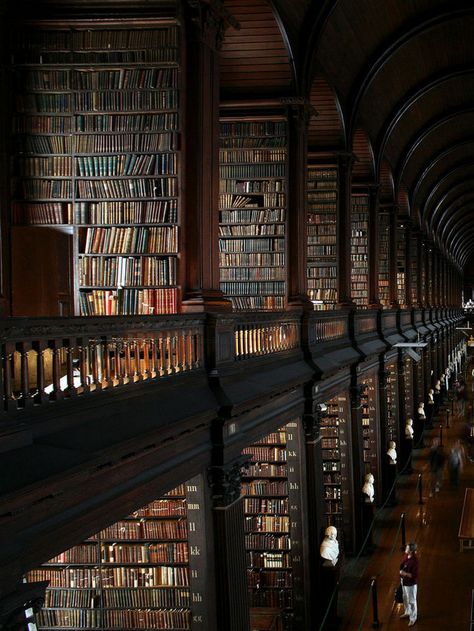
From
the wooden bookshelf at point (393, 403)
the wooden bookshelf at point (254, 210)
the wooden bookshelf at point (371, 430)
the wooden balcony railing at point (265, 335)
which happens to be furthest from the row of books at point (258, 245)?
the wooden bookshelf at point (393, 403)

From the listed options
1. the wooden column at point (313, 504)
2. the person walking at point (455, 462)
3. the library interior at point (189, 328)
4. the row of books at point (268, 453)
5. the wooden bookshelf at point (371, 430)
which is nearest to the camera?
the library interior at point (189, 328)

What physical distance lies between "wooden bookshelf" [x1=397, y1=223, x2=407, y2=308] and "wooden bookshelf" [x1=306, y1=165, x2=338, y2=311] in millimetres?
10139

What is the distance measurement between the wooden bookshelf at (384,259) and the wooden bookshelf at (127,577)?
1317 cm

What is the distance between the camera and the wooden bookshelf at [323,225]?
12.8 metres

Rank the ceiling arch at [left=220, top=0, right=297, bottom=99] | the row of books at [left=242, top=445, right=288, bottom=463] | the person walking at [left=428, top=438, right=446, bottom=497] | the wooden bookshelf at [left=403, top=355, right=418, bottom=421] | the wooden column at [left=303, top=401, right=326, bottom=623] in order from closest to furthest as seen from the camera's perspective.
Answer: the ceiling arch at [left=220, top=0, right=297, bottom=99] → the wooden column at [left=303, top=401, right=326, bottom=623] → the row of books at [left=242, top=445, right=288, bottom=463] → the person walking at [left=428, top=438, right=446, bottom=497] → the wooden bookshelf at [left=403, top=355, right=418, bottom=421]

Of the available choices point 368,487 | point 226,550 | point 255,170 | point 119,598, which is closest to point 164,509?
point 119,598

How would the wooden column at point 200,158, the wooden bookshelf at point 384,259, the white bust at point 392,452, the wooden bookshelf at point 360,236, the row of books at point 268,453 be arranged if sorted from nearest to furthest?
the wooden column at point 200,158 < the row of books at point 268,453 < the white bust at point 392,452 < the wooden bookshelf at point 360,236 < the wooden bookshelf at point 384,259

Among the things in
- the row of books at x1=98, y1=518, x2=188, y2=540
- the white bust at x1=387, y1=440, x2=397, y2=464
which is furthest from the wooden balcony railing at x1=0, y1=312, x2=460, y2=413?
the white bust at x1=387, y1=440, x2=397, y2=464

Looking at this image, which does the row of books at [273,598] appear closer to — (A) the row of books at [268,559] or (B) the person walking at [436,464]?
(A) the row of books at [268,559]

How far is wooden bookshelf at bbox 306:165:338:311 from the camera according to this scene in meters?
12.8

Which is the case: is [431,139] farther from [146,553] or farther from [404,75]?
[146,553]

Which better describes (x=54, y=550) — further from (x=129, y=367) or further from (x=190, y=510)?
(x=190, y=510)

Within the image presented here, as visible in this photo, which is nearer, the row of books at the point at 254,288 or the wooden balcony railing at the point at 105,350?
the wooden balcony railing at the point at 105,350

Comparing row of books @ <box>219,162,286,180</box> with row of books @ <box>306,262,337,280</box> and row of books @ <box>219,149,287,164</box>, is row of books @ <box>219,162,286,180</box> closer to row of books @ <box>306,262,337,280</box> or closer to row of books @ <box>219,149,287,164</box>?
row of books @ <box>219,149,287,164</box>
